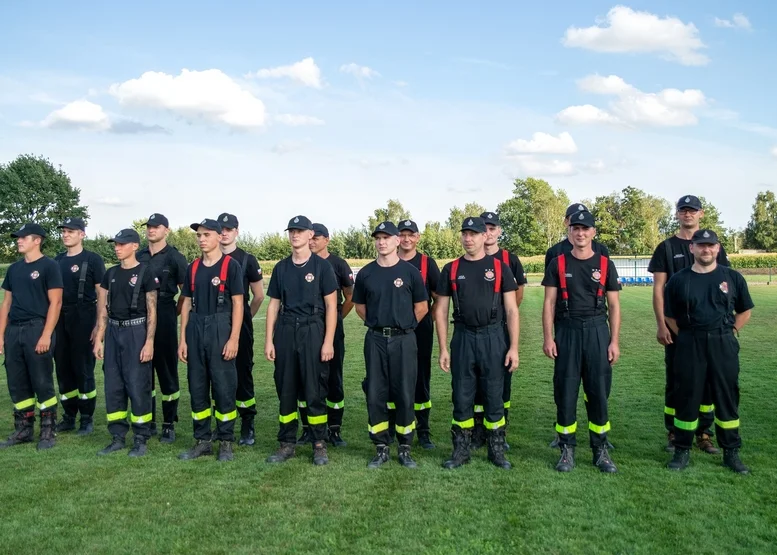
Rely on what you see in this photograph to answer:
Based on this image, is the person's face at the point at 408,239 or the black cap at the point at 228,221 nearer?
the person's face at the point at 408,239

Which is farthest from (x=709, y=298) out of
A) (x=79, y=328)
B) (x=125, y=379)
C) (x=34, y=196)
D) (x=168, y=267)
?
(x=34, y=196)

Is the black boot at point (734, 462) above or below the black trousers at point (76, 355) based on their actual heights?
below

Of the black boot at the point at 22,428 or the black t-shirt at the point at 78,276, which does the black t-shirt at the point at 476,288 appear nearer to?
the black t-shirt at the point at 78,276

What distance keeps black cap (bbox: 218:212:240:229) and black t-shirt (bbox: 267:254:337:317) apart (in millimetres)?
1284

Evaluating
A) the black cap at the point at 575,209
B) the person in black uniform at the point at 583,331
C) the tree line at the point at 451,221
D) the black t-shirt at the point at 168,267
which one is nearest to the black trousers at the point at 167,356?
the black t-shirt at the point at 168,267

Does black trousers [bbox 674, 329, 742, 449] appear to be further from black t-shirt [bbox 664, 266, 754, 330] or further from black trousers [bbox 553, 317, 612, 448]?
black trousers [bbox 553, 317, 612, 448]

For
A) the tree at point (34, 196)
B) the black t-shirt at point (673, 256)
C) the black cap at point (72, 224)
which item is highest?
the tree at point (34, 196)

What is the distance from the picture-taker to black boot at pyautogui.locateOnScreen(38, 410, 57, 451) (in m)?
6.60

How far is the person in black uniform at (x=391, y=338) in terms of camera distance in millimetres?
5852

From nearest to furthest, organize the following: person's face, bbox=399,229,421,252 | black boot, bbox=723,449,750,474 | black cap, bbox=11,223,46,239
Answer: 1. black boot, bbox=723,449,750,474
2. person's face, bbox=399,229,421,252
3. black cap, bbox=11,223,46,239

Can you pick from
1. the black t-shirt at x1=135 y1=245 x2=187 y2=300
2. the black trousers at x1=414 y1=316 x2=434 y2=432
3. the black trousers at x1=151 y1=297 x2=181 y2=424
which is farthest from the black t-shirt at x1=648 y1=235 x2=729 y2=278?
the black trousers at x1=151 y1=297 x2=181 y2=424

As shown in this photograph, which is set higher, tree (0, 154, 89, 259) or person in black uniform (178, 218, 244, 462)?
tree (0, 154, 89, 259)

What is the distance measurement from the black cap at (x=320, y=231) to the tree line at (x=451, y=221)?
48.5 m

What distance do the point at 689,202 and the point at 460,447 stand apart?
3255mm
